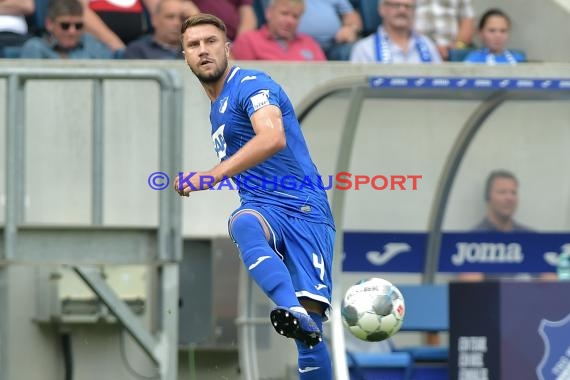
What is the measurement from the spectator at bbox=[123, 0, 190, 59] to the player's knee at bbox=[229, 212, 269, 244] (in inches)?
169

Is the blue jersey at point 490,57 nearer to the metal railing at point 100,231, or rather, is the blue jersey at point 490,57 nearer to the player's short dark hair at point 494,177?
the player's short dark hair at point 494,177

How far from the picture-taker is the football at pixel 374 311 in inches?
305

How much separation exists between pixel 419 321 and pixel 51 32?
135 inches

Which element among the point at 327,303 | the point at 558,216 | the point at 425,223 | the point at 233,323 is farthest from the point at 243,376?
the point at 327,303

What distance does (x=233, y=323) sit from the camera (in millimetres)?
10836

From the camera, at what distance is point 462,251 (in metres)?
10.6

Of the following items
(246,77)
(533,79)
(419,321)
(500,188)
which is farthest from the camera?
(500,188)

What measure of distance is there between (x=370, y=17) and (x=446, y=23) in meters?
0.62

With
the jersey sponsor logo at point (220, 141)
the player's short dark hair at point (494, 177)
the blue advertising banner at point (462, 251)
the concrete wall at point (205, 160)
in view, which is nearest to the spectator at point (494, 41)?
the concrete wall at point (205, 160)

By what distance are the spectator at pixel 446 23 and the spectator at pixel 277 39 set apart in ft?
3.64

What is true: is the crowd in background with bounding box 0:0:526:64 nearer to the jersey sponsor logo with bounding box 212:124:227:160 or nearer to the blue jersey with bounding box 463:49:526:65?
the blue jersey with bounding box 463:49:526:65

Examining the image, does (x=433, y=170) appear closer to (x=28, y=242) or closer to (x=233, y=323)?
(x=233, y=323)

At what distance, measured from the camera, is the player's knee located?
675 centimetres

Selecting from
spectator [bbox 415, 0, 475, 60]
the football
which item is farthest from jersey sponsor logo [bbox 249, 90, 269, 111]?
spectator [bbox 415, 0, 475, 60]
